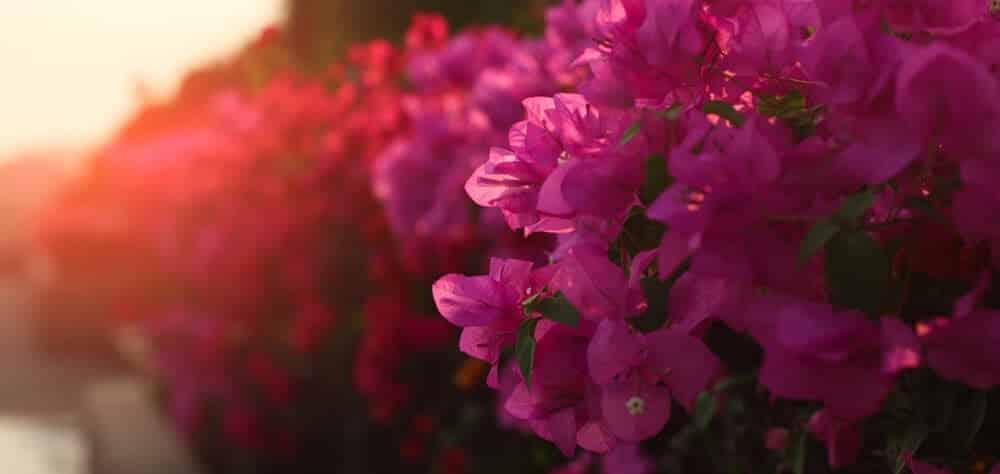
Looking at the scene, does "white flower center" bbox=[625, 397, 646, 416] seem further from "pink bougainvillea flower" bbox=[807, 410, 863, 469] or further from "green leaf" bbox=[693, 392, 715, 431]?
"green leaf" bbox=[693, 392, 715, 431]

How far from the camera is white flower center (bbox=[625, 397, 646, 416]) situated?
102 cm

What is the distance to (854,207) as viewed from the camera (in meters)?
0.88

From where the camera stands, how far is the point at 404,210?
3715mm

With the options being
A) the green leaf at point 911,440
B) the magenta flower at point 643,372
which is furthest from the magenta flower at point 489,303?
the green leaf at point 911,440

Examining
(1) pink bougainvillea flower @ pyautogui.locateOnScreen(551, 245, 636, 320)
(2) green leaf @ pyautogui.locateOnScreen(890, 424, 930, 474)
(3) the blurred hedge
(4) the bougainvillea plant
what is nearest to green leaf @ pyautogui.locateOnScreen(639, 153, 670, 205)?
(4) the bougainvillea plant

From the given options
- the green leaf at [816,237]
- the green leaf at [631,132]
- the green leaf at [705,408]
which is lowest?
the green leaf at [705,408]

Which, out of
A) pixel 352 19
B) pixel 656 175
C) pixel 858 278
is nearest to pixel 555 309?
pixel 656 175

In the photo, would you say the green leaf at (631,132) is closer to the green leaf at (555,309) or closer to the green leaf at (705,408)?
the green leaf at (555,309)

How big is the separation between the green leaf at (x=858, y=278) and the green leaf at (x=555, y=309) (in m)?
0.21

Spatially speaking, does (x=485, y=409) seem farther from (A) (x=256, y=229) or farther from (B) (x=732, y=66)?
(B) (x=732, y=66)

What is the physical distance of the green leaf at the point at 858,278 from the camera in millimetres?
885

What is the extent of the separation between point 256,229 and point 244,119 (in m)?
0.73

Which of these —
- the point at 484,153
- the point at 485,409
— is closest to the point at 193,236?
the point at 485,409

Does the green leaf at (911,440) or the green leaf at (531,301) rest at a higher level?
the green leaf at (531,301)
